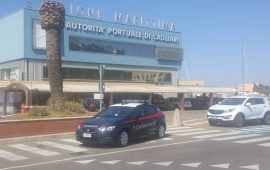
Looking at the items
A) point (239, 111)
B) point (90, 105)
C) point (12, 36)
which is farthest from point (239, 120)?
point (12, 36)

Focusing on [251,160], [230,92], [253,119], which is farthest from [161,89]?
[251,160]

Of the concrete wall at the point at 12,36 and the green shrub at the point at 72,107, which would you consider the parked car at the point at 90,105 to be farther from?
the green shrub at the point at 72,107

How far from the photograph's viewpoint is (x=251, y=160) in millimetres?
12312

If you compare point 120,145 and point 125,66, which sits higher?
point 125,66

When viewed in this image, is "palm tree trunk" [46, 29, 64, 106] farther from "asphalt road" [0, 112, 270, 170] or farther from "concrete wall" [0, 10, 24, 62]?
"concrete wall" [0, 10, 24, 62]

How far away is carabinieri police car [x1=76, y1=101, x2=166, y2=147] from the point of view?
50.5 ft

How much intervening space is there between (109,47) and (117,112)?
121 ft

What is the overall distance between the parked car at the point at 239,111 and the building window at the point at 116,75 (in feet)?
89.6

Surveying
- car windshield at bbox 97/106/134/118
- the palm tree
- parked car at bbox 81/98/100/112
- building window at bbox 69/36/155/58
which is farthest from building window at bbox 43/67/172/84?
car windshield at bbox 97/106/134/118

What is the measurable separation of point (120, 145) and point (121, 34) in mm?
38969

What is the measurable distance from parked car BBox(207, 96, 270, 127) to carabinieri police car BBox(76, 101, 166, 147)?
233 inches

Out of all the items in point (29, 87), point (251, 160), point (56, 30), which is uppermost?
point (56, 30)

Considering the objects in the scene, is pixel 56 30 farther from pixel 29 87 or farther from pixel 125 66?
pixel 125 66

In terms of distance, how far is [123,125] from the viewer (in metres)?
15.8
